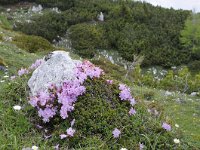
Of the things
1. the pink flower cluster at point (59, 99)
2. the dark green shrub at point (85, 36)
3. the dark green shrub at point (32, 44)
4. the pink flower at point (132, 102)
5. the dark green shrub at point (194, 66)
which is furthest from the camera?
the dark green shrub at point (85, 36)

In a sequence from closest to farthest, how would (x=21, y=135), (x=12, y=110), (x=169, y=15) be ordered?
1. (x=21, y=135)
2. (x=12, y=110)
3. (x=169, y=15)

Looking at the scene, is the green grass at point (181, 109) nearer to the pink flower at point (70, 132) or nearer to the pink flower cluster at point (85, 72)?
the pink flower cluster at point (85, 72)

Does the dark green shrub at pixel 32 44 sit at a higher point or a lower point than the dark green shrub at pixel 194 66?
higher

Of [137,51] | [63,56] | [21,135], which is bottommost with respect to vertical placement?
[137,51]

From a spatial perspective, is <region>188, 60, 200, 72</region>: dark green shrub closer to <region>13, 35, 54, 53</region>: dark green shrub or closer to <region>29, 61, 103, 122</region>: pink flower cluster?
<region>13, 35, 54, 53</region>: dark green shrub

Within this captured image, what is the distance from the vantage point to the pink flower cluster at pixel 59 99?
675cm

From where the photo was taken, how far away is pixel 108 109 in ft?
22.6

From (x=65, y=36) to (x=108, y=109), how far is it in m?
36.4

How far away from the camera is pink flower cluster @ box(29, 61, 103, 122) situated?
22.1 feet

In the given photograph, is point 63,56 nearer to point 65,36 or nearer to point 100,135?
point 100,135

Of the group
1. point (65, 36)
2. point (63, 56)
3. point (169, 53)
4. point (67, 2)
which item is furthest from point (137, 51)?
point (63, 56)

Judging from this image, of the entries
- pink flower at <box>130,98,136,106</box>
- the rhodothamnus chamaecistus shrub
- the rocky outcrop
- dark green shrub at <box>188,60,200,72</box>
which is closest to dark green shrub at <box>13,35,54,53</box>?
dark green shrub at <box>188,60,200,72</box>

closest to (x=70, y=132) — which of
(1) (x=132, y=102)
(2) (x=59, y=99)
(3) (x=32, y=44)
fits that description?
(2) (x=59, y=99)

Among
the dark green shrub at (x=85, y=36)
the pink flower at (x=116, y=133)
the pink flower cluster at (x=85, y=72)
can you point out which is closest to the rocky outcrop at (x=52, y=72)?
the pink flower cluster at (x=85, y=72)
